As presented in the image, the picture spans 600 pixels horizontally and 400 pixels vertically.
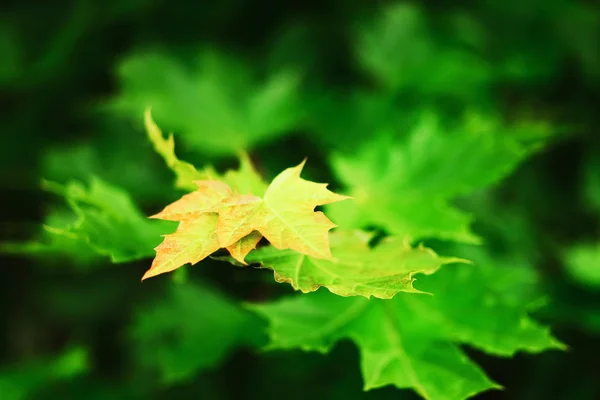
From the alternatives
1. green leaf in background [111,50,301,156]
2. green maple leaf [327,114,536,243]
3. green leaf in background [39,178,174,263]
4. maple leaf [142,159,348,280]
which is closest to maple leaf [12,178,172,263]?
green leaf in background [39,178,174,263]

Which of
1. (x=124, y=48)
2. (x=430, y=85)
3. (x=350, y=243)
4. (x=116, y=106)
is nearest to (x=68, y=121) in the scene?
(x=124, y=48)

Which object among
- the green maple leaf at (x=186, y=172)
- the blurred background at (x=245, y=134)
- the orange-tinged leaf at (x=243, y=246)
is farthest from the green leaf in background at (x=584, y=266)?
the orange-tinged leaf at (x=243, y=246)

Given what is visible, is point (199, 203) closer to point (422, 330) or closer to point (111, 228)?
point (111, 228)

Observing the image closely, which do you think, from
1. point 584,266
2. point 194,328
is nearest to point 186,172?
point 194,328

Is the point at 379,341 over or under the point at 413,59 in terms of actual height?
under

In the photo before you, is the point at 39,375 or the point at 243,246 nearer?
the point at 243,246

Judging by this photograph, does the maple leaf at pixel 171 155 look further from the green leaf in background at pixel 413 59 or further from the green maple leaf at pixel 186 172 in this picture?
the green leaf in background at pixel 413 59
